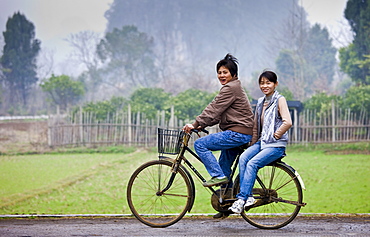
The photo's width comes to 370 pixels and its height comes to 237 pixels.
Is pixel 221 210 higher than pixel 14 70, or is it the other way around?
pixel 14 70

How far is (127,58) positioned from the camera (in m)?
32.7

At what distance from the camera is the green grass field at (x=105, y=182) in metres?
8.26

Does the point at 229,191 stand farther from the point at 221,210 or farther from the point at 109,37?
the point at 109,37

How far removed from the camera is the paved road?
4.27m

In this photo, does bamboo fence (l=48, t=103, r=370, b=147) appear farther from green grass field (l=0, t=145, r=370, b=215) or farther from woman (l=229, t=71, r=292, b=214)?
woman (l=229, t=71, r=292, b=214)

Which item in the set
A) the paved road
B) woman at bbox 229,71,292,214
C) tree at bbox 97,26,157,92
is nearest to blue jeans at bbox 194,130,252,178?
woman at bbox 229,71,292,214

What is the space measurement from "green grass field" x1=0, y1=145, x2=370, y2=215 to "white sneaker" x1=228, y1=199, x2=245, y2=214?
3617mm

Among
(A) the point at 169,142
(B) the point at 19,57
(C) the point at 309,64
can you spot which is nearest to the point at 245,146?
(A) the point at 169,142

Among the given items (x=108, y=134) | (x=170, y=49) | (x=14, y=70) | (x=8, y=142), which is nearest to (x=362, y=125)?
(x=108, y=134)

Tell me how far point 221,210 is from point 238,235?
32 centimetres

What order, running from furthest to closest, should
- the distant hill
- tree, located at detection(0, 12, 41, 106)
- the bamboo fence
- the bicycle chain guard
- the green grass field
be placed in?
the distant hill, tree, located at detection(0, 12, 41, 106), the bamboo fence, the green grass field, the bicycle chain guard

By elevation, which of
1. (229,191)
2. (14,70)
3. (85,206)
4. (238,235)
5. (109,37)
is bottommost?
(85,206)

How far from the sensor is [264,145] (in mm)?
4277

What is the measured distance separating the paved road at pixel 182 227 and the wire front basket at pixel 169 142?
0.66 meters
